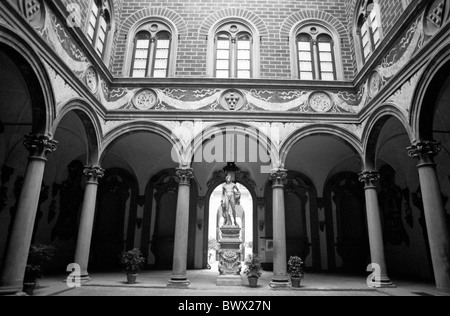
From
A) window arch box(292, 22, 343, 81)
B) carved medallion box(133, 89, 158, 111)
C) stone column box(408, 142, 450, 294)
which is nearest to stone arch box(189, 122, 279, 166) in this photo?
carved medallion box(133, 89, 158, 111)

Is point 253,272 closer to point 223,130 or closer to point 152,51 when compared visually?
point 223,130

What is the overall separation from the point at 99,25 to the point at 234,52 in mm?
4852

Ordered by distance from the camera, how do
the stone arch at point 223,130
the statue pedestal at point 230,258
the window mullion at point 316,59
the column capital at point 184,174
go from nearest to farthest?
1. the statue pedestal at point 230,258
2. the column capital at point 184,174
3. the stone arch at point 223,130
4. the window mullion at point 316,59

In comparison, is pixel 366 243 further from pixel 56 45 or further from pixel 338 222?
pixel 56 45

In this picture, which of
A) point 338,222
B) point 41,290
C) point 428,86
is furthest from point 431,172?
point 41,290

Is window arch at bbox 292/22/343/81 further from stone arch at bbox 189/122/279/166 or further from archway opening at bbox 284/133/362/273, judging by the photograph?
archway opening at bbox 284/133/362/273

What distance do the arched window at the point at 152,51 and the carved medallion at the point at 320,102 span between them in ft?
17.6

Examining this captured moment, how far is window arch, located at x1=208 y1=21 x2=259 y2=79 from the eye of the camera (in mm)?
11172

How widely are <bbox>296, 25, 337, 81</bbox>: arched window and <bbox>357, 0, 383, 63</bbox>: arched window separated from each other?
1.11 metres

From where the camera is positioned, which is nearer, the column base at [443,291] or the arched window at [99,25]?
the column base at [443,291]

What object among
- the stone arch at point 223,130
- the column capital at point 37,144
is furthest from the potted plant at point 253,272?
the column capital at point 37,144

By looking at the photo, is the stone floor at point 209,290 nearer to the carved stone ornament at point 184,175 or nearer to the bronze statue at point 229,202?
the bronze statue at point 229,202

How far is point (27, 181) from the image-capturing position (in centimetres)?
655

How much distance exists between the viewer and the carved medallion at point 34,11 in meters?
6.05
